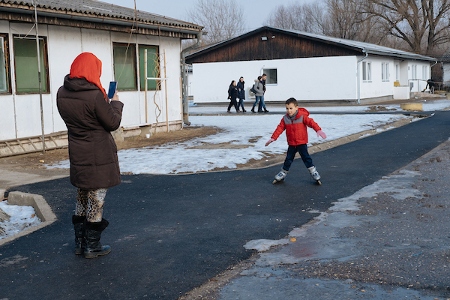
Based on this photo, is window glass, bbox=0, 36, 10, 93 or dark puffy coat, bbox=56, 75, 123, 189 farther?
window glass, bbox=0, 36, 10, 93

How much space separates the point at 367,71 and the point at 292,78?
15.6 ft

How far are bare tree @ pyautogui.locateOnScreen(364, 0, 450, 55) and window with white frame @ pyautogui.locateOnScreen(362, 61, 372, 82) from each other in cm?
2929

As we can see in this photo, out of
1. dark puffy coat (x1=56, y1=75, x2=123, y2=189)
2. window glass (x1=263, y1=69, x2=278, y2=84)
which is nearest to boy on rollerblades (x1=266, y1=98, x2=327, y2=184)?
dark puffy coat (x1=56, y1=75, x2=123, y2=189)

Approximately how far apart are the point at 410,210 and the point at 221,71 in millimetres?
33571

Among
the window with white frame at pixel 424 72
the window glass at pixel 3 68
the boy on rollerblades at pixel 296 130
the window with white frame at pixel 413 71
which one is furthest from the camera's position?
the window with white frame at pixel 424 72

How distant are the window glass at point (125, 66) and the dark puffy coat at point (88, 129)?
11440 mm

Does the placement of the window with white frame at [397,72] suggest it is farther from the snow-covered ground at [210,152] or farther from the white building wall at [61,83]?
the white building wall at [61,83]

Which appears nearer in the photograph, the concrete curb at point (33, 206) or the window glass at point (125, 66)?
the concrete curb at point (33, 206)

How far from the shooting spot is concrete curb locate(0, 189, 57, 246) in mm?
6785

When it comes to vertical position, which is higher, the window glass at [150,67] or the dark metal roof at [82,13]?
the dark metal roof at [82,13]

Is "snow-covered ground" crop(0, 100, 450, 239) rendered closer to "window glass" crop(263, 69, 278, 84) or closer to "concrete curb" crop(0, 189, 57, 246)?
"concrete curb" crop(0, 189, 57, 246)

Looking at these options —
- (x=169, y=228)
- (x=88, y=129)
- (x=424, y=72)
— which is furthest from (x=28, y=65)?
(x=424, y=72)

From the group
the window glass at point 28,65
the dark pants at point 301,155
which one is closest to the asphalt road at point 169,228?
the dark pants at point 301,155

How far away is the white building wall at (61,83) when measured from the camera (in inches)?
536
